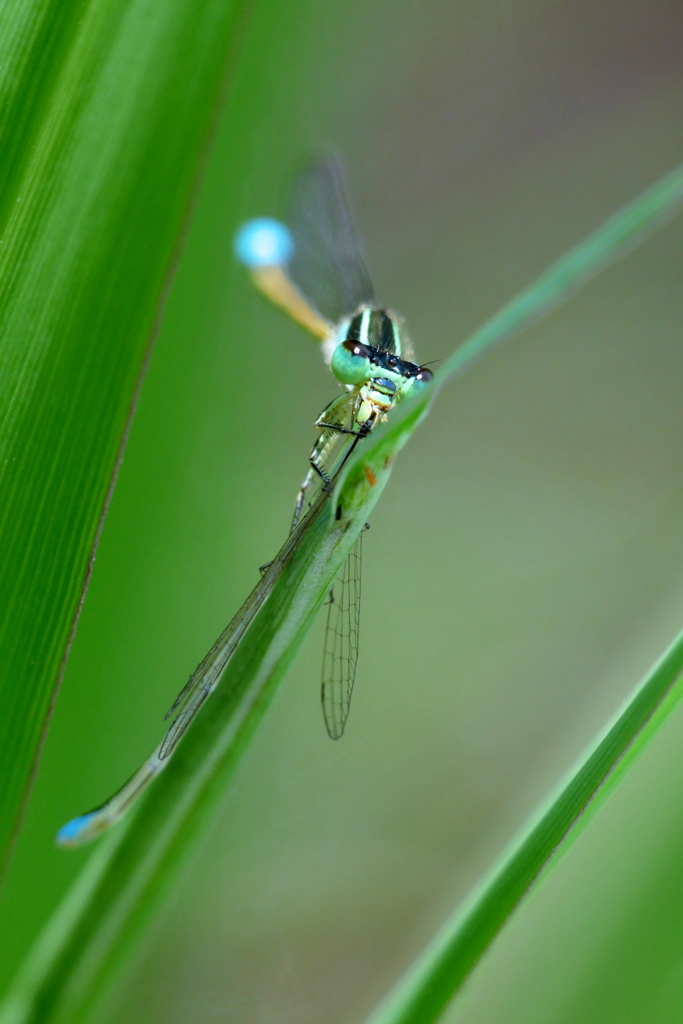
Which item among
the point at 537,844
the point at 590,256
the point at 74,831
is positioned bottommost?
the point at 74,831

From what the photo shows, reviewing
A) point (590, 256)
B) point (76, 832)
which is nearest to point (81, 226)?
point (590, 256)

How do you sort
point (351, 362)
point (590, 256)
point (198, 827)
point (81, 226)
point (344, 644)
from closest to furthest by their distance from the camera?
point (590, 256), point (81, 226), point (198, 827), point (351, 362), point (344, 644)

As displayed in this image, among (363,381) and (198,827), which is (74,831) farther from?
(363,381)

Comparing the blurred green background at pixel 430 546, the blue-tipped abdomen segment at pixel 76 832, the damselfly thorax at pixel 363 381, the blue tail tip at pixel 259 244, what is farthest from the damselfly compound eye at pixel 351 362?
the blue-tipped abdomen segment at pixel 76 832

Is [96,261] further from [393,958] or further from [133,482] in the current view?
[393,958]

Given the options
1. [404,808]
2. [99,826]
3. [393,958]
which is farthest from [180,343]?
[393,958]

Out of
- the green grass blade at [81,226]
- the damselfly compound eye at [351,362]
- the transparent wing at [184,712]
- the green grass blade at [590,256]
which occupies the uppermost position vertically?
the damselfly compound eye at [351,362]

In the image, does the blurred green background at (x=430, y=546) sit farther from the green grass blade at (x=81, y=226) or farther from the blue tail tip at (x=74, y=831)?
the green grass blade at (x=81, y=226)
